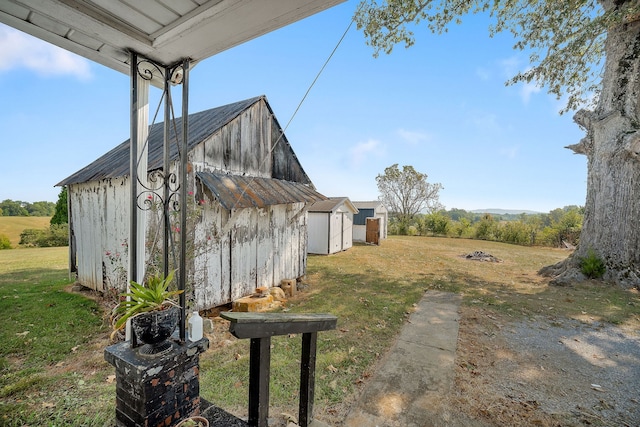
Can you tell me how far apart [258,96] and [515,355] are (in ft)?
23.5

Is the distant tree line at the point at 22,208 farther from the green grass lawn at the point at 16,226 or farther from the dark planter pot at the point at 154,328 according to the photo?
the dark planter pot at the point at 154,328

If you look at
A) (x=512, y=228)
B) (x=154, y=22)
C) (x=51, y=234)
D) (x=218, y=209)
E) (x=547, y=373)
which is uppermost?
(x=154, y=22)

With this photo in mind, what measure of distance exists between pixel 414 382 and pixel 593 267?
8.77 meters

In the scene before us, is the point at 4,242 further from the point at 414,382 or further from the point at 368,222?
the point at 414,382

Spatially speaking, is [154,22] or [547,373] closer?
[154,22]

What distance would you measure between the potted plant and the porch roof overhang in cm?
184

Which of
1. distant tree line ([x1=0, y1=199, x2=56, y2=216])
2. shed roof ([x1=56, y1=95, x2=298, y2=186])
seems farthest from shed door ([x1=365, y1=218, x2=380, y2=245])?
distant tree line ([x1=0, y1=199, x2=56, y2=216])

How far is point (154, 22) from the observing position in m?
1.86

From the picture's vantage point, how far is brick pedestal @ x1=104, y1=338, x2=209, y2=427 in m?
1.75

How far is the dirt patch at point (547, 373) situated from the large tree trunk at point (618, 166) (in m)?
4.58

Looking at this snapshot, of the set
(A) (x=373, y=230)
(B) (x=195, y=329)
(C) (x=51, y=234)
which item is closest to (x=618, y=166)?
(A) (x=373, y=230)

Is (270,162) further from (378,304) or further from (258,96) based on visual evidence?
(378,304)

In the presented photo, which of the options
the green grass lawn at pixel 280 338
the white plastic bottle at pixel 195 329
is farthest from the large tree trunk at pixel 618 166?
the white plastic bottle at pixel 195 329

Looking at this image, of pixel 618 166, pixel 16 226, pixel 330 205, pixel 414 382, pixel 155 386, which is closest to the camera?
pixel 155 386
